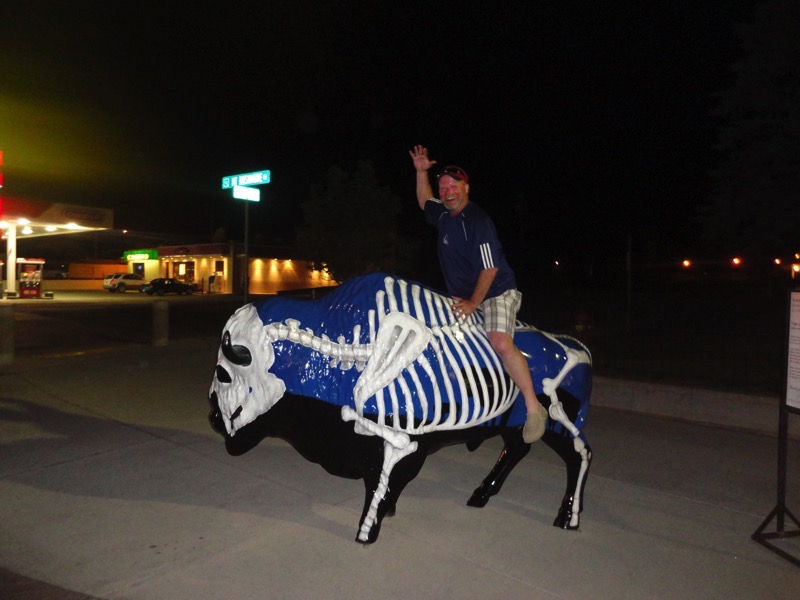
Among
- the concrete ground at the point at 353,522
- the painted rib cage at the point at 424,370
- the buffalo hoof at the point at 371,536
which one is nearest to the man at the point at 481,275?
the painted rib cage at the point at 424,370

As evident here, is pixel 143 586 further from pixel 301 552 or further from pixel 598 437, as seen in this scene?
pixel 598 437

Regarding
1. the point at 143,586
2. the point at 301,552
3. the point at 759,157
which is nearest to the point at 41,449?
the point at 143,586

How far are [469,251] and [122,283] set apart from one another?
4669 cm

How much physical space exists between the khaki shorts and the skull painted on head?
129cm

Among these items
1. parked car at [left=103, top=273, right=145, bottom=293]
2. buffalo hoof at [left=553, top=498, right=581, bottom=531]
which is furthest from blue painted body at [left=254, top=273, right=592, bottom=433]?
parked car at [left=103, top=273, right=145, bottom=293]

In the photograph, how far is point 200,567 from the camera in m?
3.27

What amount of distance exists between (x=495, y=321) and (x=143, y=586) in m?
2.44

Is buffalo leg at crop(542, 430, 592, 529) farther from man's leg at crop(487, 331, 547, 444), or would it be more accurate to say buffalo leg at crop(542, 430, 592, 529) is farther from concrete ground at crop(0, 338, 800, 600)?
man's leg at crop(487, 331, 547, 444)

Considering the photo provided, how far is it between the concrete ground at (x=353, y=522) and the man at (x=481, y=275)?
87 cm

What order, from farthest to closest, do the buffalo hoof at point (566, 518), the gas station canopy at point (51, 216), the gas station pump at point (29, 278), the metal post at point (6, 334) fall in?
the gas station pump at point (29, 278), the gas station canopy at point (51, 216), the metal post at point (6, 334), the buffalo hoof at point (566, 518)

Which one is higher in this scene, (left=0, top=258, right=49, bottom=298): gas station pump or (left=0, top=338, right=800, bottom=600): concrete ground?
(left=0, top=258, right=49, bottom=298): gas station pump

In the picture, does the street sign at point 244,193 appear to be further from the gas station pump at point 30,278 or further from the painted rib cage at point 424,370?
the gas station pump at point 30,278

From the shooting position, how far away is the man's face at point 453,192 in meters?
3.64

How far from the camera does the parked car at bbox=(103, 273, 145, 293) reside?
44406 millimetres
